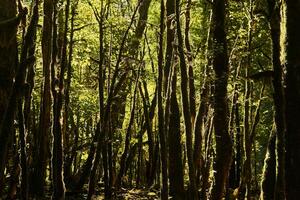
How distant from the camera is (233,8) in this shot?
1989 centimetres

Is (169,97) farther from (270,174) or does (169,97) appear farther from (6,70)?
(6,70)

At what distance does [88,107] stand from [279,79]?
20.3 meters

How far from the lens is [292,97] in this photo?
6.41 meters

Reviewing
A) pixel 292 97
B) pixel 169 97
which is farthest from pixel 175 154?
pixel 292 97

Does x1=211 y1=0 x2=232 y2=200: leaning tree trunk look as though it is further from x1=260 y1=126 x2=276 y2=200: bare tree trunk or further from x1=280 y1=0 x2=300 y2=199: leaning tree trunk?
x1=280 y1=0 x2=300 y2=199: leaning tree trunk

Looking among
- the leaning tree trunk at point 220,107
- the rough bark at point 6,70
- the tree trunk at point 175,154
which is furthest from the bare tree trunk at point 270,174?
the rough bark at point 6,70

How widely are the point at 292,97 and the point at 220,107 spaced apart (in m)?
6.11

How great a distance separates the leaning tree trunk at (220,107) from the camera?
1224 cm

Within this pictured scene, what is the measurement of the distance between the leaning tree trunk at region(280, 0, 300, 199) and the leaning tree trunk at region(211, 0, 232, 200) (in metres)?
5.72

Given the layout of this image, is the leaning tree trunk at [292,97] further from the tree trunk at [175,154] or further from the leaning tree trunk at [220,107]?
the tree trunk at [175,154]

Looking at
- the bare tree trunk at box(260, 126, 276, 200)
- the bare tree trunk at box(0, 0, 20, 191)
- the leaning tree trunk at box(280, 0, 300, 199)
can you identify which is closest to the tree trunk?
the bare tree trunk at box(260, 126, 276, 200)

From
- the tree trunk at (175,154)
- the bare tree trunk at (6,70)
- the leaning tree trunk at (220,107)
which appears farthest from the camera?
the tree trunk at (175,154)

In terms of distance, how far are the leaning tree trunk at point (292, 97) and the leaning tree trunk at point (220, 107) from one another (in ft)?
18.8

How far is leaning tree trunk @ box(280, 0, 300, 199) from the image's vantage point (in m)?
6.26
